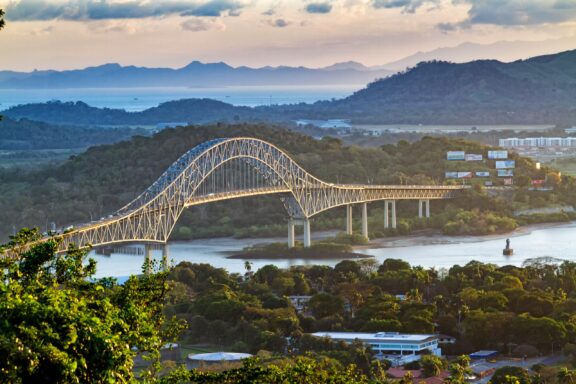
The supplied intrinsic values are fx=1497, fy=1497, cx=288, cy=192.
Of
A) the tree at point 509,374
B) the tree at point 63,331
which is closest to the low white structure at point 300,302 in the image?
the tree at point 509,374

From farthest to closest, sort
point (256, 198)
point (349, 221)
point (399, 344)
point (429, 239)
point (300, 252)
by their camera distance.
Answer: point (256, 198)
point (349, 221)
point (429, 239)
point (300, 252)
point (399, 344)

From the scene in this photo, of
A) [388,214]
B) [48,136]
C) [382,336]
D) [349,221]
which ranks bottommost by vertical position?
[382,336]

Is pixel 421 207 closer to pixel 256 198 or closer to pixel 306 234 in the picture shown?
pixel 256 198

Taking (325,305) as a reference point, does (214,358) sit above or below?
below

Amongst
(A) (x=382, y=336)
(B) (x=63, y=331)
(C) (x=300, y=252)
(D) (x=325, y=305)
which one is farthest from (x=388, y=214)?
(B) (x=63, y=331)

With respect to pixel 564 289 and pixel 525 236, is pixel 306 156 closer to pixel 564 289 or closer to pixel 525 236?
pixel 525 236

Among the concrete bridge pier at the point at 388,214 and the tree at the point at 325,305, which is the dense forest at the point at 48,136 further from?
the tree at the point at 325,305

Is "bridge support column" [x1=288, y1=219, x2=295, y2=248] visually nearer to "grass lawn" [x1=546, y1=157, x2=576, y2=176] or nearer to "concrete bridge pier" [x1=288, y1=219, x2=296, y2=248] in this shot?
"concrete bridge pier" [x1=288, y1=219, x2=296, y2=248]
